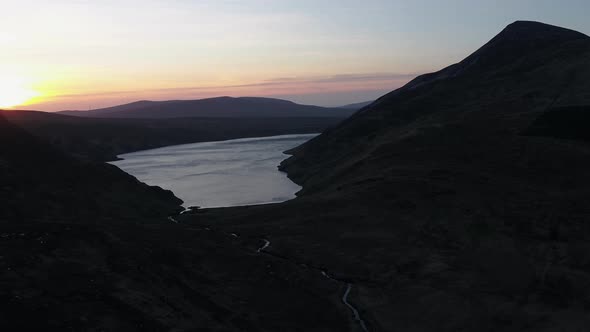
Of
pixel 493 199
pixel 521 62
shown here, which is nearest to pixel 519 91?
pixel 521 62

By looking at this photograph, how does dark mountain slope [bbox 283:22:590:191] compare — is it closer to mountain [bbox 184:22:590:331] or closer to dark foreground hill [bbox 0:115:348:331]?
mountain [bbox 184:22:590:331]

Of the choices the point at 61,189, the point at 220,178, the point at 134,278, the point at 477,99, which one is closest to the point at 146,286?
the point at 134,278

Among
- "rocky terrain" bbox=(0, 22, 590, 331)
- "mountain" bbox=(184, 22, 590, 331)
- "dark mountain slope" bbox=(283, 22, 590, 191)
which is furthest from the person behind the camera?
"dark mountain slope" bbox=(283, 22, 590, 191)

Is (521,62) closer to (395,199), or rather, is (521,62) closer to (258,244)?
(395,199)

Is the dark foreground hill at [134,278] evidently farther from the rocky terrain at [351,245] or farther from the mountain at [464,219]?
the mountain at [464,219]

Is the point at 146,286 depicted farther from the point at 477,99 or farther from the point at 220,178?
the point at 477,99

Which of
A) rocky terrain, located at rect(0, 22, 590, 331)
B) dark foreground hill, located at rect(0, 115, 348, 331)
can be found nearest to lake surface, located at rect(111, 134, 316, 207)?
rocky terrain, located at rect(0, 22, 590, 331)
